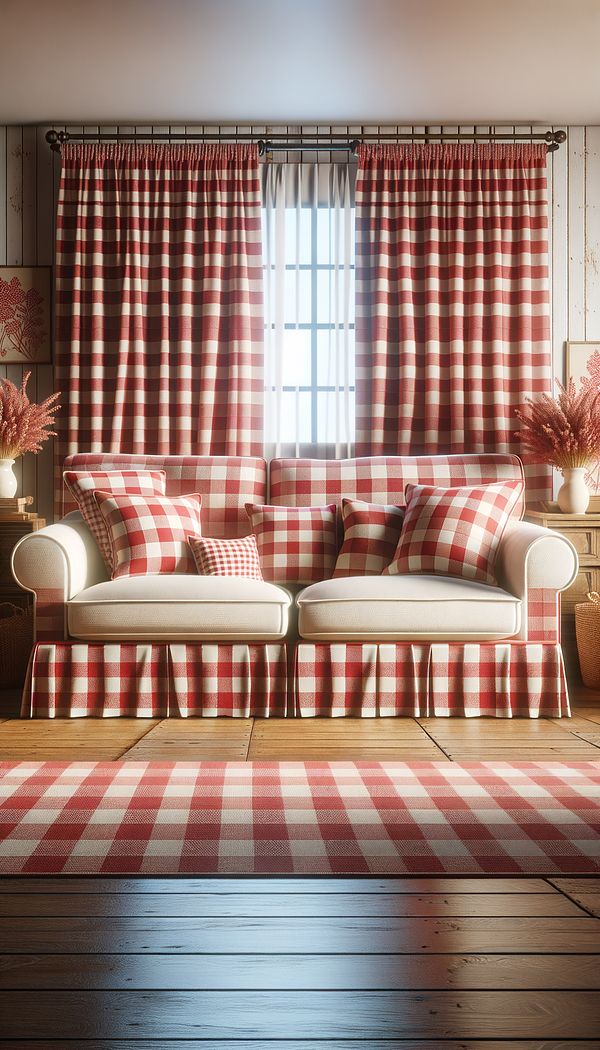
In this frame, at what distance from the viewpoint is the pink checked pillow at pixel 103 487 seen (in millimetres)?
3105

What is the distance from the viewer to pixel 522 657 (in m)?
2.79

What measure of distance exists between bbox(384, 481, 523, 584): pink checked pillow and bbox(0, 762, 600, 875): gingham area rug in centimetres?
100

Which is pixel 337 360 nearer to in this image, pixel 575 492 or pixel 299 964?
pixel 575 492

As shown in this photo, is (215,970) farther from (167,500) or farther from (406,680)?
(167,500)

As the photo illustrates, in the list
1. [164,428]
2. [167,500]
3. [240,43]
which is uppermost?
[240,43]

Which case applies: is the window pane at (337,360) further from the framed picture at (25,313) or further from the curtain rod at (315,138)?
the framed picture at (25,313)

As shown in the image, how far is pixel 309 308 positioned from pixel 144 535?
1.66 meters

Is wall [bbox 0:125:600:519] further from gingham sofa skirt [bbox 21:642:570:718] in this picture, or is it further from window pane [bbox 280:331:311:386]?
gingham sofa skirt [bbox 21:642:570:718]

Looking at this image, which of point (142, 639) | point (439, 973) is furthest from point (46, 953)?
point (142, 639)

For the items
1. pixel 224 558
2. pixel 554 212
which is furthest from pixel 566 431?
pixel 224 558

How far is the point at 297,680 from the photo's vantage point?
2.77m

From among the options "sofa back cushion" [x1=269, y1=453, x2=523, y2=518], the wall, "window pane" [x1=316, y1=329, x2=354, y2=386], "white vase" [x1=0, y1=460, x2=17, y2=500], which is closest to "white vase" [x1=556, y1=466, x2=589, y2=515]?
"sofa back cushion" [x1=269, y1=453, x2=523, y2=518]

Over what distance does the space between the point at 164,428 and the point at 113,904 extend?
3036mm

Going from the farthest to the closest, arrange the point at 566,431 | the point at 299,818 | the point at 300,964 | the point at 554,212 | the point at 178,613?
the point at 554,212
the point at 566,431
the point at 178,613
the point at 299,818
the point at 300,964
